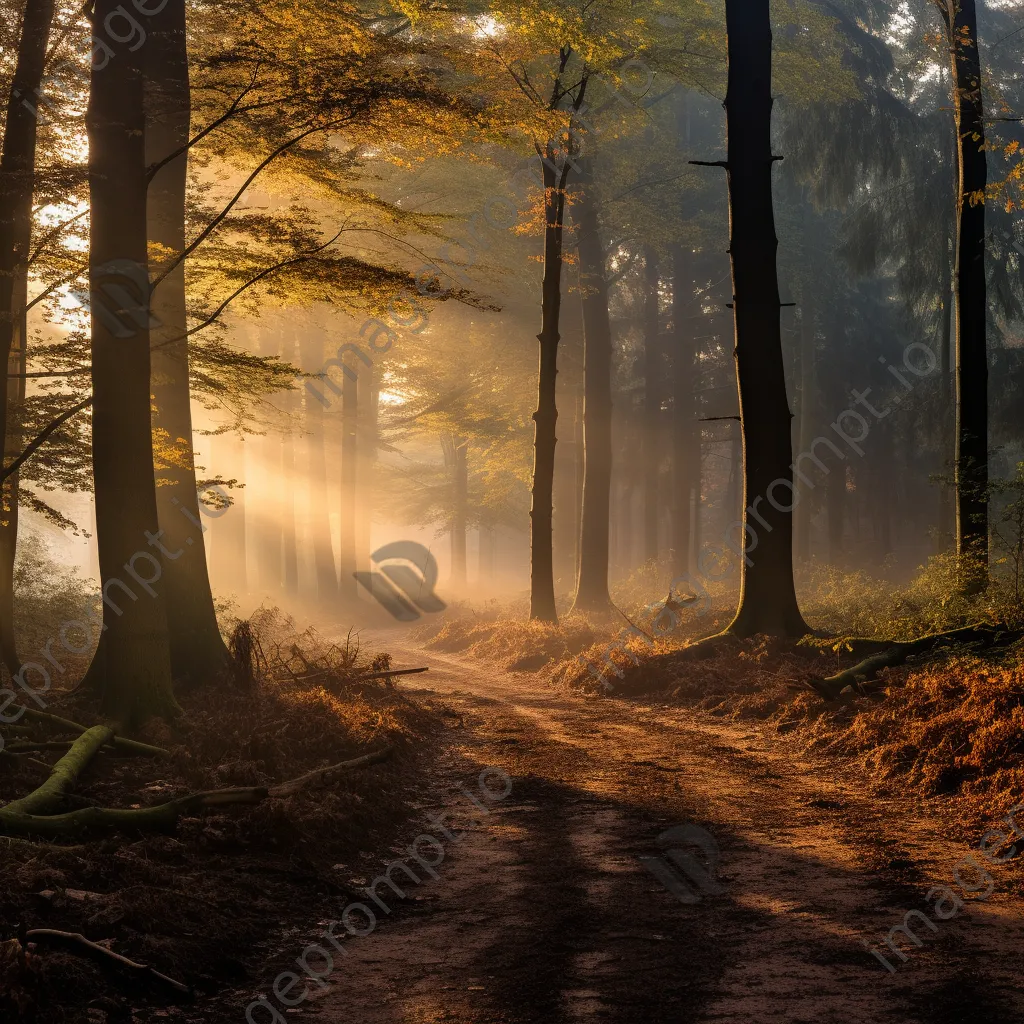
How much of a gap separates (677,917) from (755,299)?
10364mm

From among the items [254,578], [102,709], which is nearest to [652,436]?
[254,578]

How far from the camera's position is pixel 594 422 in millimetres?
23453

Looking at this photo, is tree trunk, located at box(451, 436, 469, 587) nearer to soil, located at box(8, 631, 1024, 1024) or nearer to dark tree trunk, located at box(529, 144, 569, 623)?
dark tree trunk, located at box(529, 144, 569, 623)

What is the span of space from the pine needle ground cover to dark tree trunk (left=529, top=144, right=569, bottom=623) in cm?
1034

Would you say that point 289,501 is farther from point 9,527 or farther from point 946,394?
point 9,527

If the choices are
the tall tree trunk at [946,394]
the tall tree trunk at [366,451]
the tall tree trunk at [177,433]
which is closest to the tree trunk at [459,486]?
the tall tree trunk at [366,451]

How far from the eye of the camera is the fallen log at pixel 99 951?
4039mm

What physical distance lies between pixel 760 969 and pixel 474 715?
820 centimetres

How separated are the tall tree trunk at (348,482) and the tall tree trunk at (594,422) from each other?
36.1 feet

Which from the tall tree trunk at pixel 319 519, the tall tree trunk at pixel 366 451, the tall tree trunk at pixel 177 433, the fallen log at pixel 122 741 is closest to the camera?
the fallen log at pixel 122 741

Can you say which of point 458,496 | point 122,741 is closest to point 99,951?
point 122,741

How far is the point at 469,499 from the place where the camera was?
145 ft

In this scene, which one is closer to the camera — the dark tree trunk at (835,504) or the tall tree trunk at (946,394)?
the tall tree trunk at (946,394)

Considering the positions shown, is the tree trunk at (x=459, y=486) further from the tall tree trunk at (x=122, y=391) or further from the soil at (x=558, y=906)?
the soil at (x=558, y=906)
